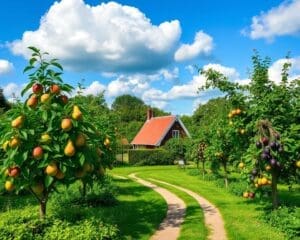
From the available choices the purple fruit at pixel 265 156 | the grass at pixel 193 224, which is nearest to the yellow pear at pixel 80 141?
the grass at pixel 193 224

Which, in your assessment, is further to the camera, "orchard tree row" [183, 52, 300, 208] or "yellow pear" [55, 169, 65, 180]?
"orchard tree row" [183, 52, 300, 208]

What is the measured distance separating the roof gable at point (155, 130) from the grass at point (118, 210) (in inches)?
1248

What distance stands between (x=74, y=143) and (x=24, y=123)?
1.02 meters

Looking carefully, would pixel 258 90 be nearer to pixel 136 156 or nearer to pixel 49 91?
pixel 49 91

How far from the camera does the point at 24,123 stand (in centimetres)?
779

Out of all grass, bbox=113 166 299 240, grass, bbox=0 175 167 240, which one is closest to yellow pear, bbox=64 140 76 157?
grass, bbox=0 175 167 240

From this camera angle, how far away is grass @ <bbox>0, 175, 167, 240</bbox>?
9.24 m

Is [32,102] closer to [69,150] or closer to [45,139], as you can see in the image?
[45,139]

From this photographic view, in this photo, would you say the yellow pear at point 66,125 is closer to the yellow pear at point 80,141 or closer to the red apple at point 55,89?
the yellow pear at point 80,141

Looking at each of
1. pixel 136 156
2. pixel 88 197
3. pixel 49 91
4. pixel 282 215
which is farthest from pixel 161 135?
pixel 49 91

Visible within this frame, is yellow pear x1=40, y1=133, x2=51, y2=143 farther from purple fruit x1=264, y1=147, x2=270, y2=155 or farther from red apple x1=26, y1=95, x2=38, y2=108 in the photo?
purple fruit x1=264, y1=147, x2=270, y2=155

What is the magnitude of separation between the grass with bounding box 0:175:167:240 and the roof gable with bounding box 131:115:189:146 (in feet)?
104

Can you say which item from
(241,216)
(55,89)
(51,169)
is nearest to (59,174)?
(51,169)

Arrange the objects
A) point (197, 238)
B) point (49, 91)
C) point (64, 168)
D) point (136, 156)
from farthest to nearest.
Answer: point (136, 156), point (197, 238), point (49, 91), point (64, 168)
